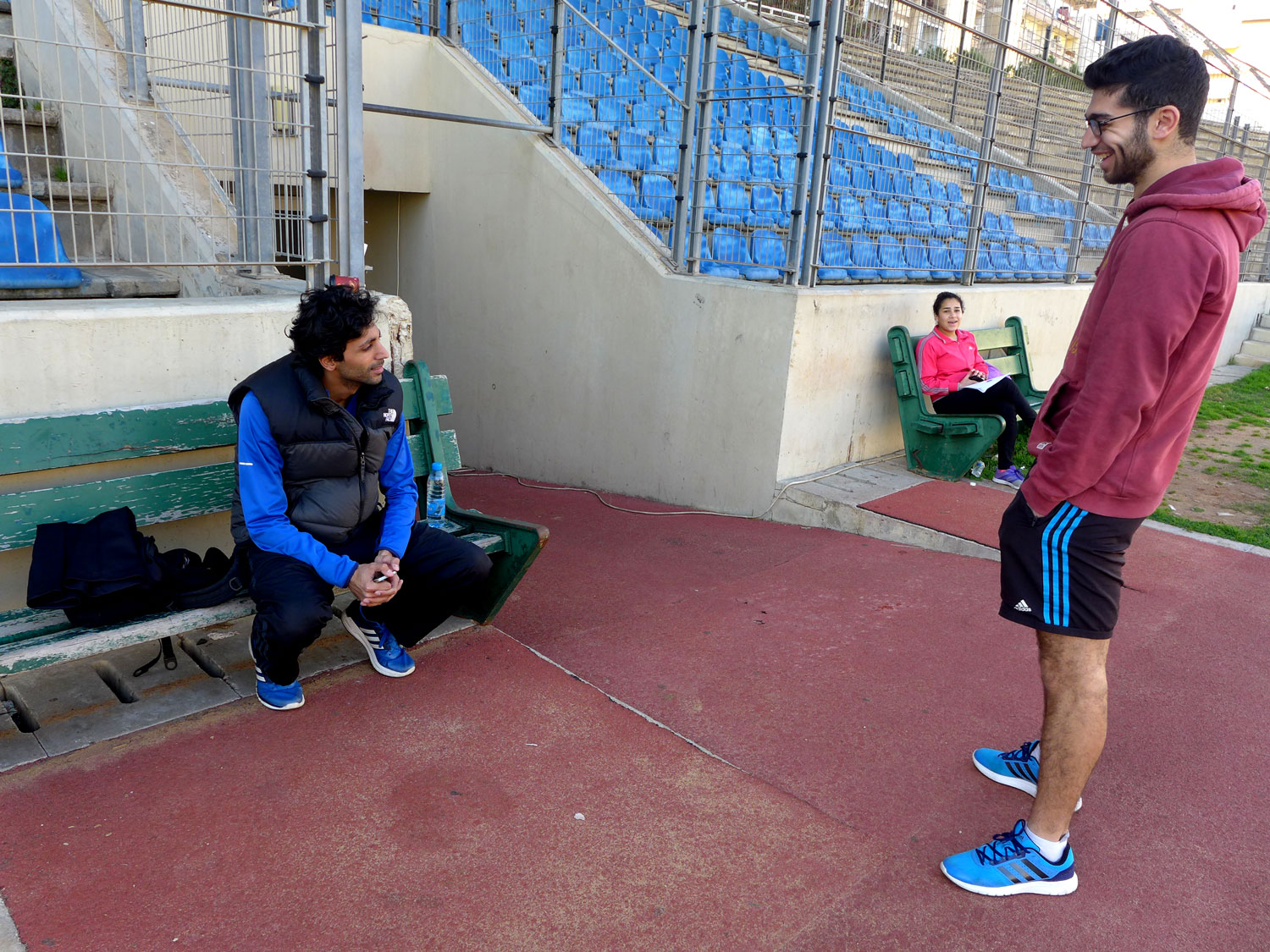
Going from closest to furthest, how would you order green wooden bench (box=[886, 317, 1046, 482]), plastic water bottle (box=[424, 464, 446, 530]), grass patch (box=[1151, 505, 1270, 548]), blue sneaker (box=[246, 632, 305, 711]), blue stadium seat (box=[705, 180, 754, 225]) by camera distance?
blue sneaker (box=[246, 632, 305, 711]) < plastic water bottle (box=[424, 464, 446, 530]) < grass patch (box=[1151, 505, 1270, 548]) < green wooden bench (box=[886, 317, 1046, 482]) < blue stadium seat (box=[705, 180, 754, 225])

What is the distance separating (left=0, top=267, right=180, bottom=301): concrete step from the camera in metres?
4.15

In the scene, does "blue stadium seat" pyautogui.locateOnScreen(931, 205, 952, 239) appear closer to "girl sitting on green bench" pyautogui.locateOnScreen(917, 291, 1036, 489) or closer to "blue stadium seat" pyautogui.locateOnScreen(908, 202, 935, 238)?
"blue stadium seat" pyautogui.locateOnScreen(908, 202, 935, 238)

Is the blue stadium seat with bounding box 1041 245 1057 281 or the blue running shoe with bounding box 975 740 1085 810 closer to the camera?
the blue running shoe with bounding box 975 740 1085 810

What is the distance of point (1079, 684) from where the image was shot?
2477 millimetres

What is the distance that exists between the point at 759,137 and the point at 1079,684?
6.69m

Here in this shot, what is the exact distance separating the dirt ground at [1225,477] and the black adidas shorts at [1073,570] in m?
4.35

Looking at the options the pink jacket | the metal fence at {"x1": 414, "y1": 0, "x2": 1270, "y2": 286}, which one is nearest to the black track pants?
the metal fence at {"x1": 414, "y1": 0, "x2": 1270, "y2": 286}

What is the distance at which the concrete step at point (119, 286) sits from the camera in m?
4.15

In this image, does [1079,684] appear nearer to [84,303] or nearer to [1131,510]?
[1131,510]

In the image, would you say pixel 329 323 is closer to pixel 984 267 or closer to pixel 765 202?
pixel 765 202

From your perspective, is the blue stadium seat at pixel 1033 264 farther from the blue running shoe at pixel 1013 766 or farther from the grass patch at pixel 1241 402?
the blue running shoe at pixel 1013 766

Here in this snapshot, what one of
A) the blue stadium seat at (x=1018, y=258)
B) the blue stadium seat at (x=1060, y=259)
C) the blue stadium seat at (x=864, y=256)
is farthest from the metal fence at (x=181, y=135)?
the blue stadium seat at (x=1060, y=259)

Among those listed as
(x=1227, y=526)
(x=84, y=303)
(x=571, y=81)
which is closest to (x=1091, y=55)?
(x=571, y=81)

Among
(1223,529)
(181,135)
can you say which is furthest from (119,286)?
(1223,529)
